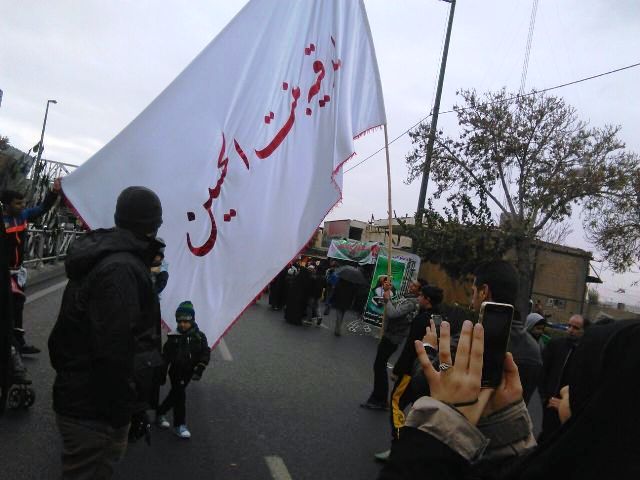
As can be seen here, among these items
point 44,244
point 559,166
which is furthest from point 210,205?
point 559,166

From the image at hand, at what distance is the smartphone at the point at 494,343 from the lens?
132 cm

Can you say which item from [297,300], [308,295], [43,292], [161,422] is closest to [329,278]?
[308,295]

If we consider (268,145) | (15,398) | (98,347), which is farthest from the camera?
(15,398)

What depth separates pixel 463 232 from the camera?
2484 centimetres

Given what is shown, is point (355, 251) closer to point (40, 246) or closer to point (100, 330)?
point (40, 246)

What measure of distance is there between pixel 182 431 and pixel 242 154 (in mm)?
2488

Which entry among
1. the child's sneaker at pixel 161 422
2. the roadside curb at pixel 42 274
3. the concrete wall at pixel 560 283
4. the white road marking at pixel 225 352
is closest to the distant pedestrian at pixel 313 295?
the white road marking at pixel 225 352

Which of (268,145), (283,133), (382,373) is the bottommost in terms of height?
(382,373)

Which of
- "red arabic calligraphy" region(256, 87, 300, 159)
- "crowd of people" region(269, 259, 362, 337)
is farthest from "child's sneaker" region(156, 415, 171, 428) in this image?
"crowd of people" region(269, 259, 362, 337)

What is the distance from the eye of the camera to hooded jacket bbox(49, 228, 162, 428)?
2.47m

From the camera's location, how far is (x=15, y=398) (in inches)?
199

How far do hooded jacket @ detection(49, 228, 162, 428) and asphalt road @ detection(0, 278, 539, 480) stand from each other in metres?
1.79

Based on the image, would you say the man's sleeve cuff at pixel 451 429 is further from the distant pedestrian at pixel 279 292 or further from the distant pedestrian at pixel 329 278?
the distant pedestrian at pixel 329 278

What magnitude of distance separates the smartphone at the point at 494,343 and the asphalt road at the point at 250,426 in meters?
3.53
